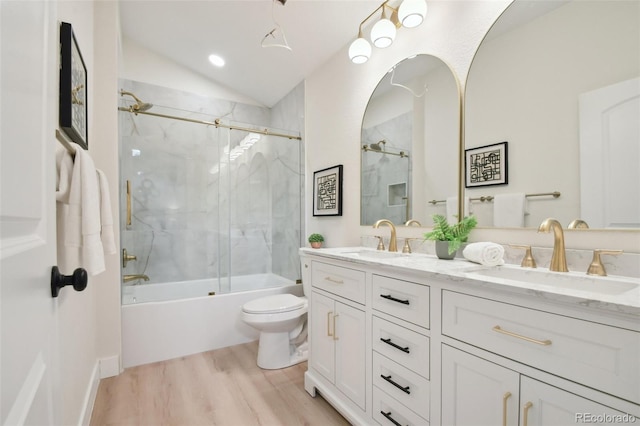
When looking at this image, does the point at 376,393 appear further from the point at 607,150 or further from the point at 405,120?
the point at 405,120

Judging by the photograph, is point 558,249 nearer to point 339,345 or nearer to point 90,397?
point 339,345

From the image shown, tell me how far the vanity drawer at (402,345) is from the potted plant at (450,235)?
0.48 meters

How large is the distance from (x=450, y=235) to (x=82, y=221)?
1.62 meters

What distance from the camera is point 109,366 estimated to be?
211 centimetres

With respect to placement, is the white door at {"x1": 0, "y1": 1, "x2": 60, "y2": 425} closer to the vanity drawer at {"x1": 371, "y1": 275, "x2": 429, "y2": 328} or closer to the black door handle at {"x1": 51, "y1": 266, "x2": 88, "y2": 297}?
the black door handle at {"x1": 51, "y1": 266, "x2": 88, "y2": 297}

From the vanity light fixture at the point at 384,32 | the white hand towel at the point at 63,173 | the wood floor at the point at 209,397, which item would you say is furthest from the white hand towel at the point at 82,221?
the vanity light fixture at the point at 384,32

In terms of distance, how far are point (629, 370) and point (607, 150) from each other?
0.83 metres

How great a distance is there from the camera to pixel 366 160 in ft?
7.42

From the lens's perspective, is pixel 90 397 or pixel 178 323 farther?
pixel 178 323

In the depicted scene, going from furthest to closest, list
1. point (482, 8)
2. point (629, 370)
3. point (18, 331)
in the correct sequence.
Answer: point (482, 8), point (629, 370), point (18, 331)

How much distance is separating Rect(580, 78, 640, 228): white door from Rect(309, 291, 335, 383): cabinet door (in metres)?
1.26

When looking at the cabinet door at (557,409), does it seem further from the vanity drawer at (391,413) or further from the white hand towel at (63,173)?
the white hand towel at (63,173)

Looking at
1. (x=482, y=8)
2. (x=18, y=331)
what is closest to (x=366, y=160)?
(x=482, y=8)

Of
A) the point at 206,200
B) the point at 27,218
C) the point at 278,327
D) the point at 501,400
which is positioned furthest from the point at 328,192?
the point at 27,218
